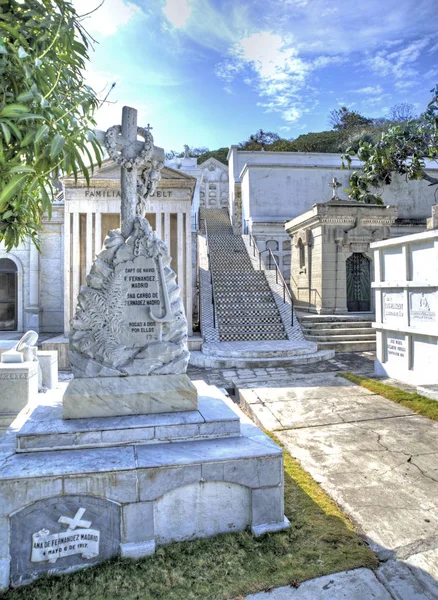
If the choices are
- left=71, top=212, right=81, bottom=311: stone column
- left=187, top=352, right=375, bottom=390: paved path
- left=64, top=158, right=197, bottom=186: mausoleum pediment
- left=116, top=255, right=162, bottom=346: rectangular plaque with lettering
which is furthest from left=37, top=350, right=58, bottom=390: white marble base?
left=64, top=158, right=197, bottom=186: mausoleum pediment

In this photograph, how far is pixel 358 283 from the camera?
15289 millimetres

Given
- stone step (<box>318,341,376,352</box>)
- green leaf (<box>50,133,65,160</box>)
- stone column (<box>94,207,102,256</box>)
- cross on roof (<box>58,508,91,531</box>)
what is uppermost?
stone column (<box>94,207,102,256</box>)

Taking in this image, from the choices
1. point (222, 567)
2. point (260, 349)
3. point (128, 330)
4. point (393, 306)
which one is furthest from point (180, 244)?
point (222, 567)

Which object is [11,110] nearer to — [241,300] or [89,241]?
[89,241]

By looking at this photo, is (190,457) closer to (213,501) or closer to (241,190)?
(213,501)

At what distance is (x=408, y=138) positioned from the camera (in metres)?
8.76

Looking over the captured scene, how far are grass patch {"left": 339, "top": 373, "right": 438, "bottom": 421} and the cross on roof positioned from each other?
4898 mm

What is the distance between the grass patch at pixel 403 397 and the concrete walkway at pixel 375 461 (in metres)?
0.17

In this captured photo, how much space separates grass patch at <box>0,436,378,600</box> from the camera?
2.46 metres

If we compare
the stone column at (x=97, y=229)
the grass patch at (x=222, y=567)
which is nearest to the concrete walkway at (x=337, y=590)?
the grass patch at (x=222, y=567)

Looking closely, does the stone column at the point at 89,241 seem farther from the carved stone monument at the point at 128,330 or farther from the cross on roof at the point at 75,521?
the cross on roof at the point at 75,521

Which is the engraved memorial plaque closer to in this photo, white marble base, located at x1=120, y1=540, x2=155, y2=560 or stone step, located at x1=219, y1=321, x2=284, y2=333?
stone step, located at x1=219, y1=321, x2=284, y2=333

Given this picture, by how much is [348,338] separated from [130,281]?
1001 centimetres

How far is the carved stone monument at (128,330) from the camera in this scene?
3.65 m
